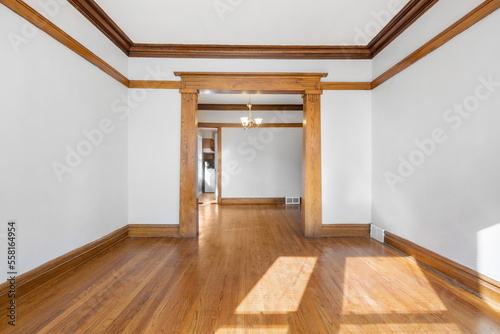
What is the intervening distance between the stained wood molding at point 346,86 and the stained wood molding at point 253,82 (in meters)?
0.12

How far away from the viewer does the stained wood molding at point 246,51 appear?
3764mm

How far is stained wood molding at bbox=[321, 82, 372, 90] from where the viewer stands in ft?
12.9

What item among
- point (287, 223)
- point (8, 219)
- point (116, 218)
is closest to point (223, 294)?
point (8, 219)

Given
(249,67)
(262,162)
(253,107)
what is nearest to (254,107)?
(253,107)

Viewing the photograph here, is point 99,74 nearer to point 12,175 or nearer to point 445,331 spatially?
point 12,175

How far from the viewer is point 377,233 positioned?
3725mm

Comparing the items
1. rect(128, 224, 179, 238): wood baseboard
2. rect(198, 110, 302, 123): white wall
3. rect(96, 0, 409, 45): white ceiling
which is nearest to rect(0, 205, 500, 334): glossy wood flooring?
rect(128, 224, 179, 238): wood baseboard

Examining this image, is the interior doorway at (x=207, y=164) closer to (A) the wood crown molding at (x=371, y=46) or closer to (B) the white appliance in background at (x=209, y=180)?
(B) the white appliance in background at (x=209, y=180)

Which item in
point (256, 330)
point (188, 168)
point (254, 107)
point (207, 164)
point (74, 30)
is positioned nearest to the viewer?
point (256, 330)

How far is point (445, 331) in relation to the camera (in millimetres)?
1626

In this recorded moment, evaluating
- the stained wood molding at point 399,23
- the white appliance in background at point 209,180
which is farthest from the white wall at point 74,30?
the white appliance in background at point 209,180

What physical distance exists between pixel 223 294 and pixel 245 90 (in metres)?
2.99

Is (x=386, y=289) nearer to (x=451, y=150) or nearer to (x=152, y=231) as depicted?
(x=451, y=150)

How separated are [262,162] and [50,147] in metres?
5.48
